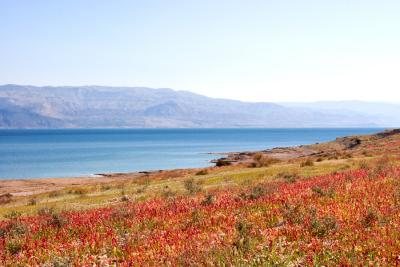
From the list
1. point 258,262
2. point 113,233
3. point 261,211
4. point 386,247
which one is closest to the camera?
point 258,262

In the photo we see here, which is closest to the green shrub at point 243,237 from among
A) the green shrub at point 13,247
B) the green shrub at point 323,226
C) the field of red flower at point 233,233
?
the field of red flower at point 233,233

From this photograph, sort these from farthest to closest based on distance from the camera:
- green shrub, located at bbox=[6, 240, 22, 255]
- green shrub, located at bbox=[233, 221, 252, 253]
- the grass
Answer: green shrub, located at bbox=[6, 240, 22, 255]
green shrub, located at bbox=[233, 221, 252, 253]
the grass

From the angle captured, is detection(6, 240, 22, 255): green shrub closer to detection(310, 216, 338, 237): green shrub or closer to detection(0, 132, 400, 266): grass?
detection(0, 132, 400, 266): grass

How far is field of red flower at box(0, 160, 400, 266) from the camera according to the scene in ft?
29.0

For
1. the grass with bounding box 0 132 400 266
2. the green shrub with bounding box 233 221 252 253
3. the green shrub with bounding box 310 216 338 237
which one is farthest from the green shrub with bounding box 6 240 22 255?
the green shrub with bounding box 310 216 338 237

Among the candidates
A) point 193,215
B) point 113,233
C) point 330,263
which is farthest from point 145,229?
point 330,263

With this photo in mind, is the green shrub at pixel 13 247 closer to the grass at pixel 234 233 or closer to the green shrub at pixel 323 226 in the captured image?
the grass at pixel 234 233

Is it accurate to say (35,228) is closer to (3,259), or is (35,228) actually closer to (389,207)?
(3,259)

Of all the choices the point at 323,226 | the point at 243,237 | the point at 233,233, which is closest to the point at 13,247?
the point at 233,233

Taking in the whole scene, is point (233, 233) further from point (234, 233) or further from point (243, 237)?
point (243, 237)

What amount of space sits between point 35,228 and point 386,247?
10350 millimetres

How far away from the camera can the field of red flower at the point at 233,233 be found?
8.84 m

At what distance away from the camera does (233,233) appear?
1105cm

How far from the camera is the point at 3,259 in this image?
1074 centimetres
